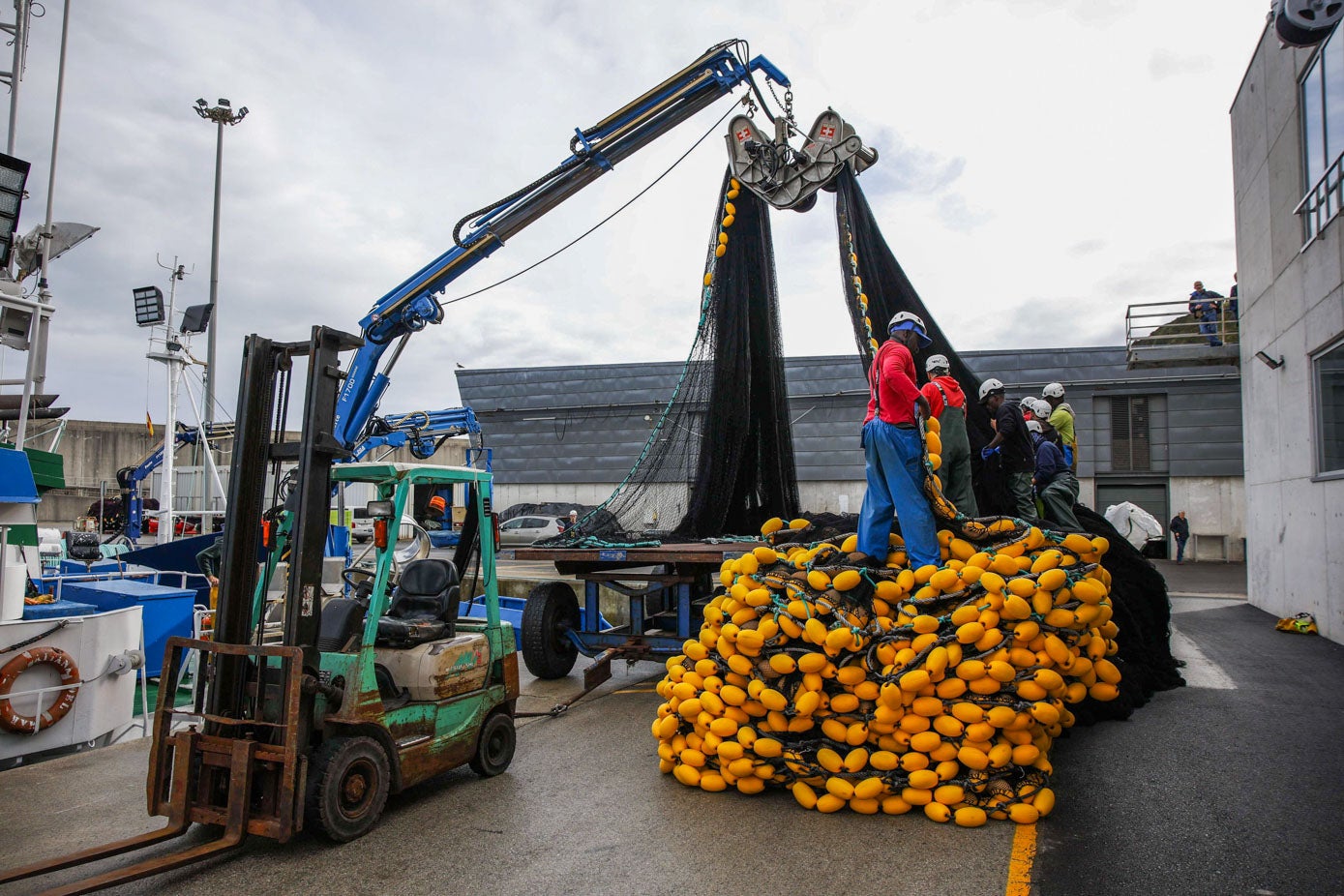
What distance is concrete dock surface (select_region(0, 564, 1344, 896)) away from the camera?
13.1ft

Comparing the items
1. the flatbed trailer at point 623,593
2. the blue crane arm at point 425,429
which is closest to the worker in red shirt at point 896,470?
the flatbed trailer at point 623,593

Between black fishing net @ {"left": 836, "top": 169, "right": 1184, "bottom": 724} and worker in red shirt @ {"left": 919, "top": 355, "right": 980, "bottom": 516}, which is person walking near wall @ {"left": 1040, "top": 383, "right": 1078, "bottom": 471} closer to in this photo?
black fishing net @ {"left": 836, "top": 169, "right": 1184, "bottom": 724}

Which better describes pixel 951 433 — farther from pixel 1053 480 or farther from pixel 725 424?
pixel 725 424

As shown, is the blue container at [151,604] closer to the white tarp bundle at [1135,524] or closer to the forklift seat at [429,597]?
the forklift seat at [429,597]

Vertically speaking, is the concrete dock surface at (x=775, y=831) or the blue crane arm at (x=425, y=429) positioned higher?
the blue crane arm at (x=425, y=429)

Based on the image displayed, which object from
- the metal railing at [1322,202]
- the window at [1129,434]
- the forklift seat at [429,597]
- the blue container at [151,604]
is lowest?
the blue container at [151,604]

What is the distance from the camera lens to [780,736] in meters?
5.11

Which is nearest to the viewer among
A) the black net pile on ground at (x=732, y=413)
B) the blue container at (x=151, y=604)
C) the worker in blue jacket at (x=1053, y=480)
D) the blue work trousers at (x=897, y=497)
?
the blue work trousers at (x=897, y=497)

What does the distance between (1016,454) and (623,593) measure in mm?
4094

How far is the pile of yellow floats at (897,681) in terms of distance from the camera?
4.68m

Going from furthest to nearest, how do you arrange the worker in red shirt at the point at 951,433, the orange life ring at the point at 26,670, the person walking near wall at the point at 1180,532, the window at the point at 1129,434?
the window at the point at 1129,434 → the person walking near wall at the point at 1180,532 → the worker in red shirt at the point at 951,433 → the orange life ring at the point at 26,670

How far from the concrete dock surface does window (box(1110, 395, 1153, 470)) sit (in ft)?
67.1

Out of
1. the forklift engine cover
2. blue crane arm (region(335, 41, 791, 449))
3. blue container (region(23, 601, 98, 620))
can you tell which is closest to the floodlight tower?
blue crane arm (region(335, 41, 791, 449))

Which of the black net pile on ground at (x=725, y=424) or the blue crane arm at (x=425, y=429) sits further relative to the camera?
the blue crane arm at (x=425, y=429)
